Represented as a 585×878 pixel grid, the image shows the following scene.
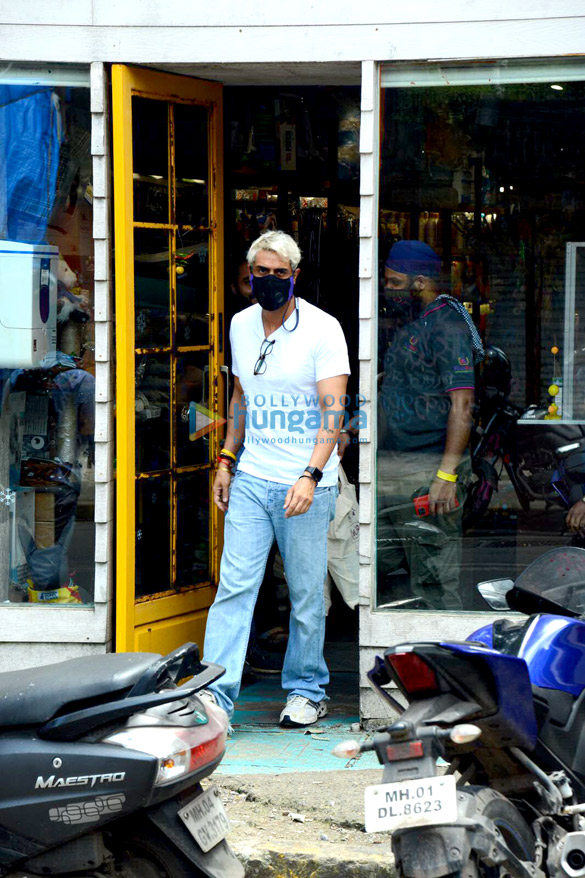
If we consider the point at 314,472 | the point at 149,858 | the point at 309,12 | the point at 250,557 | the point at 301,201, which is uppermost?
the point at 309,12

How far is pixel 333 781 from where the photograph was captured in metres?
4.84

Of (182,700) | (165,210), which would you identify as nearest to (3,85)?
(165,210)

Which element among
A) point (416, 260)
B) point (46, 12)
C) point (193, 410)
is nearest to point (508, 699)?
point (416, 260)

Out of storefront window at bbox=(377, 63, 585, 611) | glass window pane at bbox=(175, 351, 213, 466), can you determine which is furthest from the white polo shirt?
glass window pane at bbox=(175, 351, 213, 466)

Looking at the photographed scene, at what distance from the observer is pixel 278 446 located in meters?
5.31

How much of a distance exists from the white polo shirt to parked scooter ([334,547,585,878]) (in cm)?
183

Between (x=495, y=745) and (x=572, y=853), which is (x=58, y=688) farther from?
(x=572, y=853)

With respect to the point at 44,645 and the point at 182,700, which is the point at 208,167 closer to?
the point at 44,645

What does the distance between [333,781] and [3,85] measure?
3.46 m

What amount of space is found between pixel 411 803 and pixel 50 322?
3399mm

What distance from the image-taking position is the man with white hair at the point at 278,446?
5258 millimetres

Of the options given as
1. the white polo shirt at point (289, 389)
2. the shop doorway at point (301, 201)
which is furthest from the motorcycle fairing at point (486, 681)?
the shop doorway at point (301, 201)

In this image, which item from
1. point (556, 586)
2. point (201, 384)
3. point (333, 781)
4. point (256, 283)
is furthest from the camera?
point (201, 384)

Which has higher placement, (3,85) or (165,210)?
(3,85)
